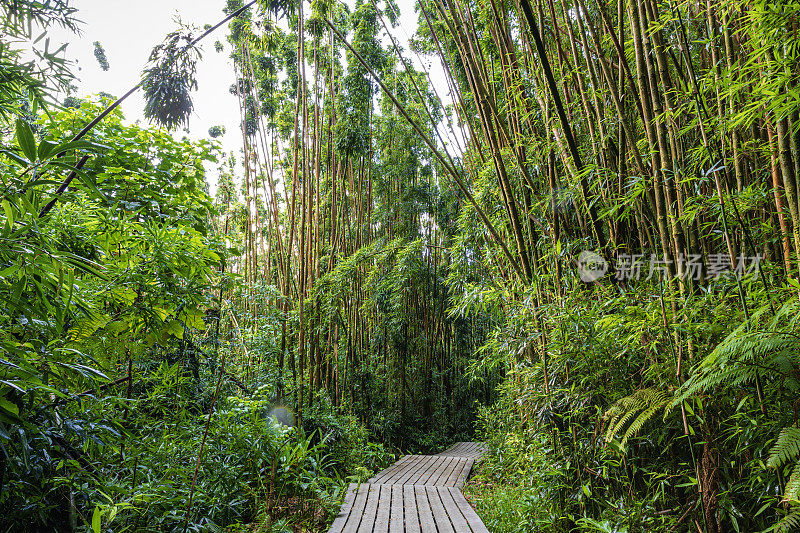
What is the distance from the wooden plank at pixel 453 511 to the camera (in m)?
2.07

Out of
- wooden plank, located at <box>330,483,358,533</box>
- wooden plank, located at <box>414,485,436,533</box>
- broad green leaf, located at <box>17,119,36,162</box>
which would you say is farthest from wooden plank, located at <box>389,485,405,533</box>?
broad green leaf, located at <box>17,119,36,162</box>

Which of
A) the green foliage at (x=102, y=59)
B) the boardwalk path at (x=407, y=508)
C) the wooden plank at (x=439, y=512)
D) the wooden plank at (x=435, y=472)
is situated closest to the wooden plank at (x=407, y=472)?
the boardwalk path at (x=407, y=508)

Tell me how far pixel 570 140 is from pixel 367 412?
15.8ft

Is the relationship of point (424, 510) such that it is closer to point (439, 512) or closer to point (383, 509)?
point (439, 512)

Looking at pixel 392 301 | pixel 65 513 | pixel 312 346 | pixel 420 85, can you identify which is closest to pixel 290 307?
pixel 312 346

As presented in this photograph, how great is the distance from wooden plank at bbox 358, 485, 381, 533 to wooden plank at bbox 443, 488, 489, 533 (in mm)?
493

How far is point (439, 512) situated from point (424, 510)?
3.7 inches

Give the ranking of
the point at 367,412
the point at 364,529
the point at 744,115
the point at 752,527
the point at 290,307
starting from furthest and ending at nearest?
the point at 367,412
the point at 290,307
the point at 364,529
the point at 752,527
the point at 744,115

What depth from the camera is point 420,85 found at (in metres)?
7.39

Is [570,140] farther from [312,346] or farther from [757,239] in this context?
[312,346]

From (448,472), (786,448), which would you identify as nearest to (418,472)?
(448,472)

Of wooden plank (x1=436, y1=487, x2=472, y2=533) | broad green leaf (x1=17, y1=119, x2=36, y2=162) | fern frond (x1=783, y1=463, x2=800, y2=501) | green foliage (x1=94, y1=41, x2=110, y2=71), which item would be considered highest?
green foliage (x1=94, y1=41, x2=110, y2=71)

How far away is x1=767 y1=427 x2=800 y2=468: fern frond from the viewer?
3.50 feet

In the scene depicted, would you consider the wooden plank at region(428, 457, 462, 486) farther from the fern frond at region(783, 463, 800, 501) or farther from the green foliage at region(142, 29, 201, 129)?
the green foliage at region(142, 29, 201, 129)
